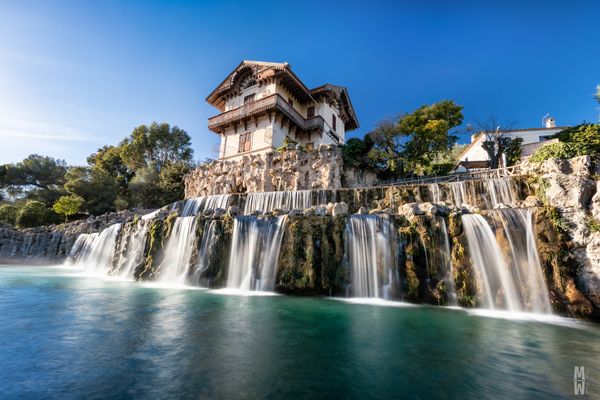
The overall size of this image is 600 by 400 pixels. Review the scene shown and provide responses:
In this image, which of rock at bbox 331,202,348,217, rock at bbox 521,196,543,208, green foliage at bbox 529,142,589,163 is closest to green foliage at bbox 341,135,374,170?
green foliage at bbox 529,142,589,163

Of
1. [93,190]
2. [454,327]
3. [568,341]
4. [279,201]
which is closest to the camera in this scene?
[568,341]

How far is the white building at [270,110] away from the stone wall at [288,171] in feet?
5.99

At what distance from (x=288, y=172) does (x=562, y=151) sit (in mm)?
15508

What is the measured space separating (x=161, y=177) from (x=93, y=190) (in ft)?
25.7

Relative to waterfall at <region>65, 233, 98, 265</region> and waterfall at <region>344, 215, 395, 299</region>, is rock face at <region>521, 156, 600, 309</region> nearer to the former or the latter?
waterfall at <region>344, 215, 395, 299</region>

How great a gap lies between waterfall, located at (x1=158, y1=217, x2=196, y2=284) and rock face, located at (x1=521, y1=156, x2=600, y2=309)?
1236 centimetres

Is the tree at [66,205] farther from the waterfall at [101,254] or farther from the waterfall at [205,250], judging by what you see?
the waterfall at [205,250]

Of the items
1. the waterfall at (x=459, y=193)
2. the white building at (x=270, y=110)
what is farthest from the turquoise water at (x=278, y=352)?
the white building at (x=270, y=110)

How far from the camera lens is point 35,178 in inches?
1340

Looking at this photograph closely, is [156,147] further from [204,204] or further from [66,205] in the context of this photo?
[204,204]

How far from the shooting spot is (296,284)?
865cm

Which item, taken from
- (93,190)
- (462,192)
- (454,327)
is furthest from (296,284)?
(93,190)

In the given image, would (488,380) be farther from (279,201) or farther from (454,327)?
(279,201)

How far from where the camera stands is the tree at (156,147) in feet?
121
